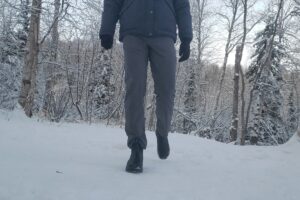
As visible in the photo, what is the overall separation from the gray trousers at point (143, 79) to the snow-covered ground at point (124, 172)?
0.32 m

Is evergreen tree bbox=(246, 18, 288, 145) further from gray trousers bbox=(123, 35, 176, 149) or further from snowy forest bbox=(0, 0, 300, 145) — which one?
gray trousers bbox=(123, 35, 176, 149)

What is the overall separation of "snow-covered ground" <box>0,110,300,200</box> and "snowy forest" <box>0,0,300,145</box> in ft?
14.5

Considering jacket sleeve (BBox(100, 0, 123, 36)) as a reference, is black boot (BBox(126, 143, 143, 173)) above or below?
below

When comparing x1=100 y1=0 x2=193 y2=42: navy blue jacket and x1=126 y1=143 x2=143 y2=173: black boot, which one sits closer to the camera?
x1=126 y1=143 x2=143 y2=173: black boot

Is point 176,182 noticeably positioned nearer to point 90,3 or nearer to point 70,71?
point 90,3

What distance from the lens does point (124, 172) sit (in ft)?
9.24

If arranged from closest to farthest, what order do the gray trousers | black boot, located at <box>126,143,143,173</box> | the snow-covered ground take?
the snow-covered ground < black boot, located at <box>126,143,143,173</box> < the gray trousers

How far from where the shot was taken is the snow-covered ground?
225 cm

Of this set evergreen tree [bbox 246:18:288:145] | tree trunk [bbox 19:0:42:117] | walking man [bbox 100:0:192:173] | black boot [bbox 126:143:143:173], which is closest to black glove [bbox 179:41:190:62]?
walking man [bbox 100:0:192:173]

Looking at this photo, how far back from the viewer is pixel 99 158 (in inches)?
128

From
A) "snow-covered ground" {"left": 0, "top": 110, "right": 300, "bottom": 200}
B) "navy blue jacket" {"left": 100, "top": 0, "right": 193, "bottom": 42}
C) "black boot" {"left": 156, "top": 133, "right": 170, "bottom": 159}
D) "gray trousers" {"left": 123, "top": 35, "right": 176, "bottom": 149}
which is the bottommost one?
"snow-covered ground" {"left": 0, "top": 110, "right": 300, "bottom": 200}

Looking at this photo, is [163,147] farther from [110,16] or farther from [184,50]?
[110,16]

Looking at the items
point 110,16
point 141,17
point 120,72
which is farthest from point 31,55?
point 120,72

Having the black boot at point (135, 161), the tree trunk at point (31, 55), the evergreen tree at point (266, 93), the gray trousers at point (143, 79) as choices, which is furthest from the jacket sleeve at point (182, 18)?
the evergreen tree at point (266, 93)
